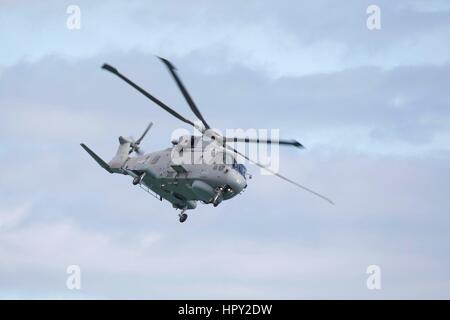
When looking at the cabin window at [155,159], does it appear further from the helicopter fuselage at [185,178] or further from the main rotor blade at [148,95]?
the main rotor blade at [148,95]

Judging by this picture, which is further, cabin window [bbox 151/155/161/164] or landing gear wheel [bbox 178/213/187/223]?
landing gear wheel [bbox 178/213/187/223]

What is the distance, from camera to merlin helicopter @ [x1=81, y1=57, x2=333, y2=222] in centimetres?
9844

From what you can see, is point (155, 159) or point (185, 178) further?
point (155, 159)

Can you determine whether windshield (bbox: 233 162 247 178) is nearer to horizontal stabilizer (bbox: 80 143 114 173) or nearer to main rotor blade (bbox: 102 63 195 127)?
main rotor blade (bbox: 102 63 195 127)

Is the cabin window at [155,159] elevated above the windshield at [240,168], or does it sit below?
above

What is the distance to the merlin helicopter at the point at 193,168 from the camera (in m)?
98.4

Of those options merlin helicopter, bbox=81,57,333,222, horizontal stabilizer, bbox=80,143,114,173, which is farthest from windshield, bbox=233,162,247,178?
horizontal stabilizer, bbox=80,143,114,173

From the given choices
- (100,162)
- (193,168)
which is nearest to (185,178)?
(193,168)

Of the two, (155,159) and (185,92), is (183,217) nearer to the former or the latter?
(155,159)

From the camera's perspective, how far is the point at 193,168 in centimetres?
10081

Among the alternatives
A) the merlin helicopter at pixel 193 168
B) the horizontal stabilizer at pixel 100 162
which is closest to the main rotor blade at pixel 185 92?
the merlin helicopter at pixel 193 168

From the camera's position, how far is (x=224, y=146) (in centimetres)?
10119
